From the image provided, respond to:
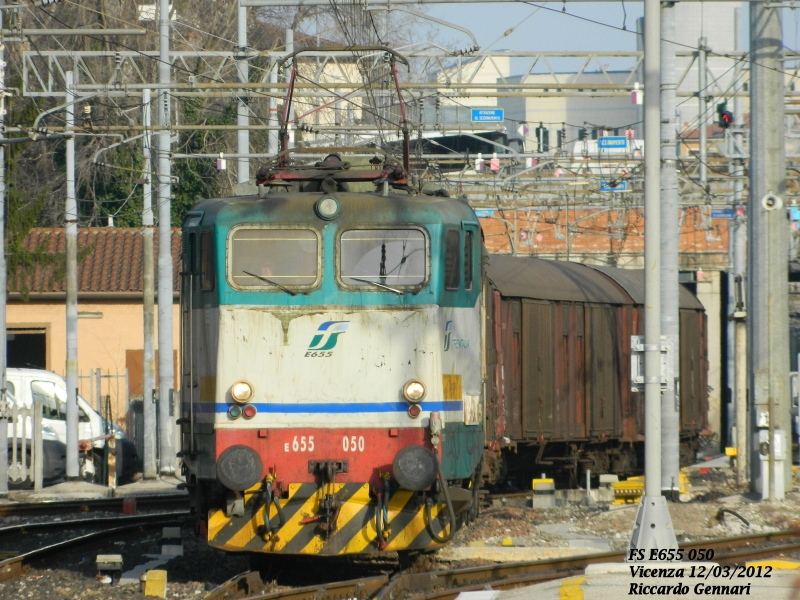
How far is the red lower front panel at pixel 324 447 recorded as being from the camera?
32.4 ft

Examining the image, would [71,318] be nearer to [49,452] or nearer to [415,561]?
[49,452]

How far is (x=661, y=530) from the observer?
35.0 feet

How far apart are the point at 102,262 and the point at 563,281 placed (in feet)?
60.6

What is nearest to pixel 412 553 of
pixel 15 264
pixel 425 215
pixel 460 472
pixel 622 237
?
pixel 460 472

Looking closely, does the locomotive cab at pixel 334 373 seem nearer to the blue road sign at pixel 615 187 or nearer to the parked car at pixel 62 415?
the parked car at pixel 62 415

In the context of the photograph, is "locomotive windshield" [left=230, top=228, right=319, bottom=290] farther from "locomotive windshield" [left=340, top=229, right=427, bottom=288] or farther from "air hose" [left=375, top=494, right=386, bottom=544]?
"air hose" [left=375, top=494, right=386, bottom=544]

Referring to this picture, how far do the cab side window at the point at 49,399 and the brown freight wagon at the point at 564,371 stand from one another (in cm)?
887

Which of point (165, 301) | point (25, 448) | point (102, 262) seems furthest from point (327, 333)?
point (102, 262)

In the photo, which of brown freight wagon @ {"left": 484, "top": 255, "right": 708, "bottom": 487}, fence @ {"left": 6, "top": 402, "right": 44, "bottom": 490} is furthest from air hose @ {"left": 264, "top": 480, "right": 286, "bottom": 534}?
fence @ {"left": 6, "top": 402, "right": 44, "bottom": 490}

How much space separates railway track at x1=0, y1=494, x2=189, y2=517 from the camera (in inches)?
662

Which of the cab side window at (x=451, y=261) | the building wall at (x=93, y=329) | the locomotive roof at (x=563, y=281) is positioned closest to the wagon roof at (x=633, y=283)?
the locomotive roof at (x=563, y=281)

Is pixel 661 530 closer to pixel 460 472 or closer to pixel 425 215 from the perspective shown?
pixel 460 472

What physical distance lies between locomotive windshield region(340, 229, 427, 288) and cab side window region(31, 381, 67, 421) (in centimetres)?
1467

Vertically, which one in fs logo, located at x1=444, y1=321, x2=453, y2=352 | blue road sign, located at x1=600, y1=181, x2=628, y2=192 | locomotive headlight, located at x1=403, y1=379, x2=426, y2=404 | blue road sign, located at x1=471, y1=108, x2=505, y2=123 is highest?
blue road sign, located at x1=471, y1=108, x2=505, y2=123
